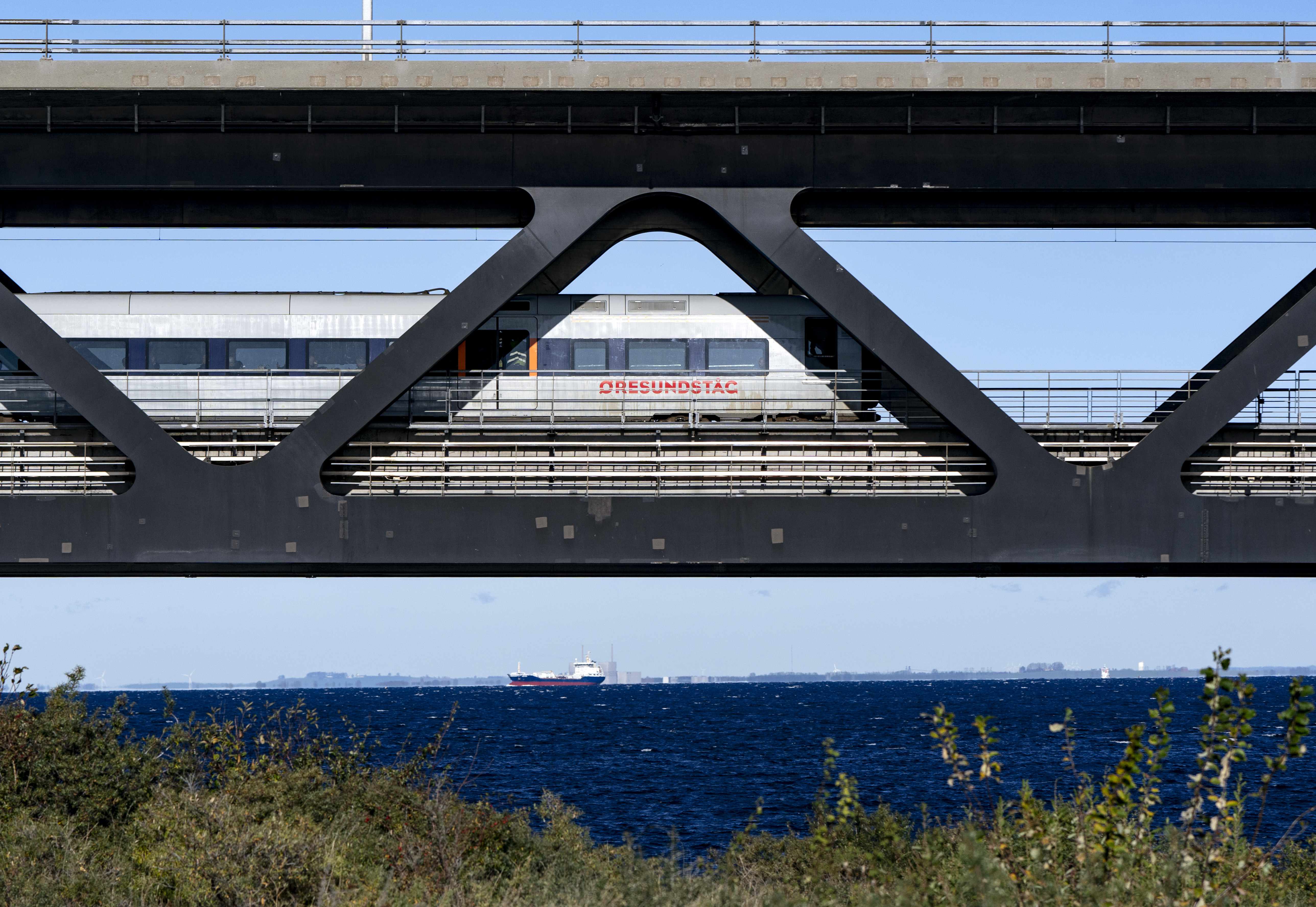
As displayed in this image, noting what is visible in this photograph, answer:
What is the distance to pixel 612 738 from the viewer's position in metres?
83.2

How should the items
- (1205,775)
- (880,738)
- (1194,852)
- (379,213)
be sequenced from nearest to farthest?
(1205,775) → (1194,852) → (379,213) → (880,738)

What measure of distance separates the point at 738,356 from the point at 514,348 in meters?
4.14

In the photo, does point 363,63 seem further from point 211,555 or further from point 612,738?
point 612,738

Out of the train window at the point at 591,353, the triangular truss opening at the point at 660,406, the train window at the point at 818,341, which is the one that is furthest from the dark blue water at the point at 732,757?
the train window at the point at 818,341

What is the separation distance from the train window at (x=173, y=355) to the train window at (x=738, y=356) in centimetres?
922

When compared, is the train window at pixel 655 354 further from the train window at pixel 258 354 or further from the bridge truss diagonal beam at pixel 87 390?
the bridge truss diagonal beam at pixel 87 390

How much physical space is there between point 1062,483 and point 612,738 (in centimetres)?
7171

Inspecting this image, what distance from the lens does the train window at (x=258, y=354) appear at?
838 inches

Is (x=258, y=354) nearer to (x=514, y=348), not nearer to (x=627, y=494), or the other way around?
(x=514, y=348)

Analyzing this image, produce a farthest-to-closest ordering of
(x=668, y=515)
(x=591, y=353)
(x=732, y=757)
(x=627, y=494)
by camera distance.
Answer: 1. (x=732, y=757)
2. (x=591, y=353)
3. (x=627, y=494)
4. (x=668, y=515)

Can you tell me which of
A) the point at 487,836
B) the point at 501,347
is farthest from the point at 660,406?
the point at 487,836

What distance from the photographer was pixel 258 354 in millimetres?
21312

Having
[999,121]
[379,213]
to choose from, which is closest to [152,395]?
[379,213]

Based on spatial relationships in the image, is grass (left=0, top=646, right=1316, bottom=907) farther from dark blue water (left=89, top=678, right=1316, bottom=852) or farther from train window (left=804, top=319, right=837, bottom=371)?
train window (left=804, top=319, right=837, bottom=371)
